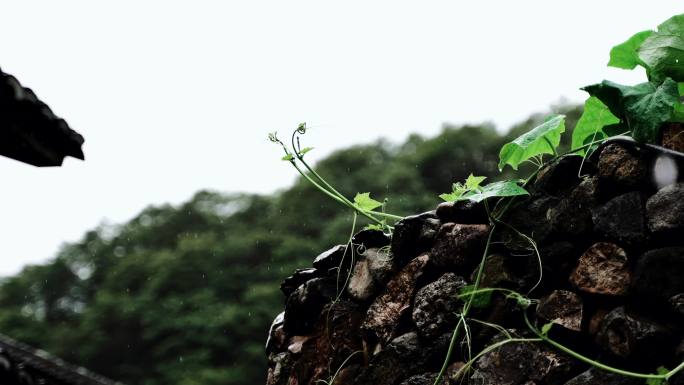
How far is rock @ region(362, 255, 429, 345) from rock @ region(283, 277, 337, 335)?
202 mm

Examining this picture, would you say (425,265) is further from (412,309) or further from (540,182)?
(540,182)

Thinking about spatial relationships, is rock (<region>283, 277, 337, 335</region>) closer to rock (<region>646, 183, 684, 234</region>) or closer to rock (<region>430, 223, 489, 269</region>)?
rock (<region>430, 223, 489, 269</region>)

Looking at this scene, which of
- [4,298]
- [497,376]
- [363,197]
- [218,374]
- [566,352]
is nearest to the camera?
[566,352]

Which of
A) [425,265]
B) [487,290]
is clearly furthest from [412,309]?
[487,290]

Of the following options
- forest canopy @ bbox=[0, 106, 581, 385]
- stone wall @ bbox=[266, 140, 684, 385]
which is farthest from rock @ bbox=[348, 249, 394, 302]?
forest canopy @ bbox=[0, 106, 581, 385]

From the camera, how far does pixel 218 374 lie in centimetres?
1279

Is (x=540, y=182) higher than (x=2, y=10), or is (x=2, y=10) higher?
(x=2, y=10)

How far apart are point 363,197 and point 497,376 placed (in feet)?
2.08

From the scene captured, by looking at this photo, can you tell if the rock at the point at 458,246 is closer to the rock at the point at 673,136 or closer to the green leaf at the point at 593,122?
the green leaf at the point at 593,122

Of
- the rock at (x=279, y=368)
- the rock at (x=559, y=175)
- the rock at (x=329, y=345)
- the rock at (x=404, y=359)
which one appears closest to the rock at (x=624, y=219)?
the rock at (x=559, y=175)

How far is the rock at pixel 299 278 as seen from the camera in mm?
1944

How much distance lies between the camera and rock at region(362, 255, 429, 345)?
159 cm

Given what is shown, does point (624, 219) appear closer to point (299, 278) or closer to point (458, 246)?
point (458, 246)

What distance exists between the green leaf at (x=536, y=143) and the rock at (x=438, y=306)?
29cm
